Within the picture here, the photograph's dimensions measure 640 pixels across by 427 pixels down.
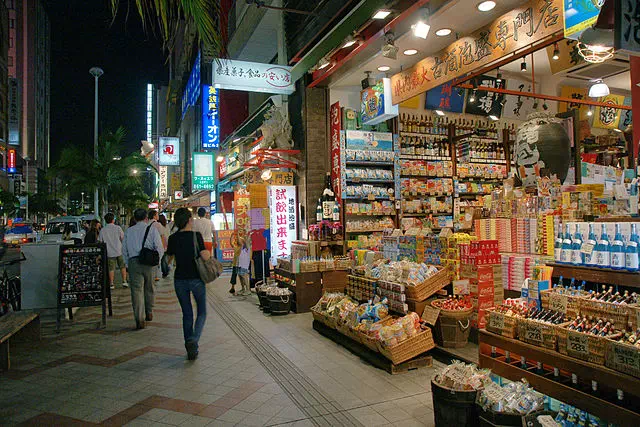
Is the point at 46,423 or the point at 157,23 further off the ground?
the point at 157,23

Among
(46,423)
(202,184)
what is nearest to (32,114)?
(202,184)

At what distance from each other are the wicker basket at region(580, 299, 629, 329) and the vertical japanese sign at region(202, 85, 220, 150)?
18337 millimetres

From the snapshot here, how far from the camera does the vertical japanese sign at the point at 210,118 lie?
19.7m

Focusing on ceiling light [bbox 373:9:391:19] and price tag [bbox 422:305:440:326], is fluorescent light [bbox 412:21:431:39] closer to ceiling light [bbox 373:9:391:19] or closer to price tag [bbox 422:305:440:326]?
ceiling light [bbox 373:9:391:19]

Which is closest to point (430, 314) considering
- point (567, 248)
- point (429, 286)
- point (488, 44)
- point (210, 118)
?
point (429, 286)

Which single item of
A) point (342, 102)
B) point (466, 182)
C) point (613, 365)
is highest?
point (342, 102)

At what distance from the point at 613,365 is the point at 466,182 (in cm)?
962

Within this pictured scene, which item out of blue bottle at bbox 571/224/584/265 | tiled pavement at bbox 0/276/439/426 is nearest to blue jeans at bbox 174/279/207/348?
tiled pavement at bbox 0/276/439/426

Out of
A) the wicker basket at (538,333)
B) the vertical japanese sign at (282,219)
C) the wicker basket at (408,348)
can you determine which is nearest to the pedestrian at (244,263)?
the vertical japanese sign at (282,219)

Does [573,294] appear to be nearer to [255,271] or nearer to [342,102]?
[255,271]

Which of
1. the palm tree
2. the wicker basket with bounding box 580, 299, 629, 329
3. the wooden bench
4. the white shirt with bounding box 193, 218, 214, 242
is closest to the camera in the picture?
the palm tree

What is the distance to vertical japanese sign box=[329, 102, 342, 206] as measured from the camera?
11.1m

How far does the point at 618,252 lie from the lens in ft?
A: 12.3

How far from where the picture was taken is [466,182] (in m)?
12.2
